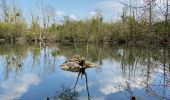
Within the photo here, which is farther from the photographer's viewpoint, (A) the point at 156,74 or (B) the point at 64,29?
(B) the point at 64,29

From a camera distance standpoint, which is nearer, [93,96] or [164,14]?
[164,14]

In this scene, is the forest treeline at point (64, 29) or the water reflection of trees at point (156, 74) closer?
the water reflection of trees at point (156, 74)

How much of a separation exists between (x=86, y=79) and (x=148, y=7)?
12976 millimetres

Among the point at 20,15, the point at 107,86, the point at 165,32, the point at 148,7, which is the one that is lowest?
the point at 107,86

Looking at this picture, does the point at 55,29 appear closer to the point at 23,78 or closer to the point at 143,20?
the point at 23,78

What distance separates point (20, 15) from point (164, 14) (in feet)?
259

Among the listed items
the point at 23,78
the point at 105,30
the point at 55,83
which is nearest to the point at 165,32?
the point at 55,83

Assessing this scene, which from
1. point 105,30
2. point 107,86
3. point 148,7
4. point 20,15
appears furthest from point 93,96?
point 20,15

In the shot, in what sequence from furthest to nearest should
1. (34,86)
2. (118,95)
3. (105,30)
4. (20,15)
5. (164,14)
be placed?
(20,15) < (105,30) < (34,86) < (118,95) < (164,14)

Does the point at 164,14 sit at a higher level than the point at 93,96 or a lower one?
higher

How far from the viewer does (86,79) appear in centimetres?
1734

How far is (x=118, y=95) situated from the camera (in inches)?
480

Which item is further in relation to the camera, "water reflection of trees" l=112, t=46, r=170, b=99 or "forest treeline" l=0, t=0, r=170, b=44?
"forest treeline" l=0, t=0, r=170, b=44

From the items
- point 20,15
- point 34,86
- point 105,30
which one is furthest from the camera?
point 20,15
